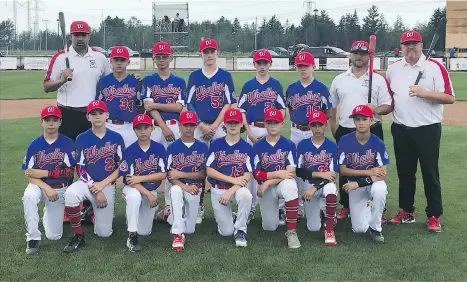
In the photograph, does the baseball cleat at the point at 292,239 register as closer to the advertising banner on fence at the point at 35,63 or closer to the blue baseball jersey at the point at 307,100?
the blue baseball jersey at the point at 307,100

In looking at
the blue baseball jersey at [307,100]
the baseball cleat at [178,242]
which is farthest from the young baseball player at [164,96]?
the blue baseball jersey at [307,100]

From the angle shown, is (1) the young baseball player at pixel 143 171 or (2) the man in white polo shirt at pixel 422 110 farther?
(2) the man in white polo shirt at pixel 422 110

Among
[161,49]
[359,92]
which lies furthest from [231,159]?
[359,92]

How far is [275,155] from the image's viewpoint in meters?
5.27

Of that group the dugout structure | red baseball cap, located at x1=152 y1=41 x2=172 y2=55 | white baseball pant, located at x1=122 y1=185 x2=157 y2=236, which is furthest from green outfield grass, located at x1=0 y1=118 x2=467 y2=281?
the dugout structure

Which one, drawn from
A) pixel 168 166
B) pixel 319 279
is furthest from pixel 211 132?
pixel 319 279

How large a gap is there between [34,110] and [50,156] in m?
11.6

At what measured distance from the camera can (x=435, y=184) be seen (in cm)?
546

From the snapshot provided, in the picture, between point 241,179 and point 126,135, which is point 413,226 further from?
point 126,135

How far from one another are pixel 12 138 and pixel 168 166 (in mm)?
6982

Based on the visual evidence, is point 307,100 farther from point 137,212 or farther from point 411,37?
point 137,212

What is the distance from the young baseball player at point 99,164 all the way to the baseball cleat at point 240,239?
4.33 ft

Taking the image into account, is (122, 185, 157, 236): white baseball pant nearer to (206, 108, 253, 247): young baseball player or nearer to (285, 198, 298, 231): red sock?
(206, 108, 253, 247): young baseball player

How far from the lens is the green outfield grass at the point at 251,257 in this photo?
165 inches
